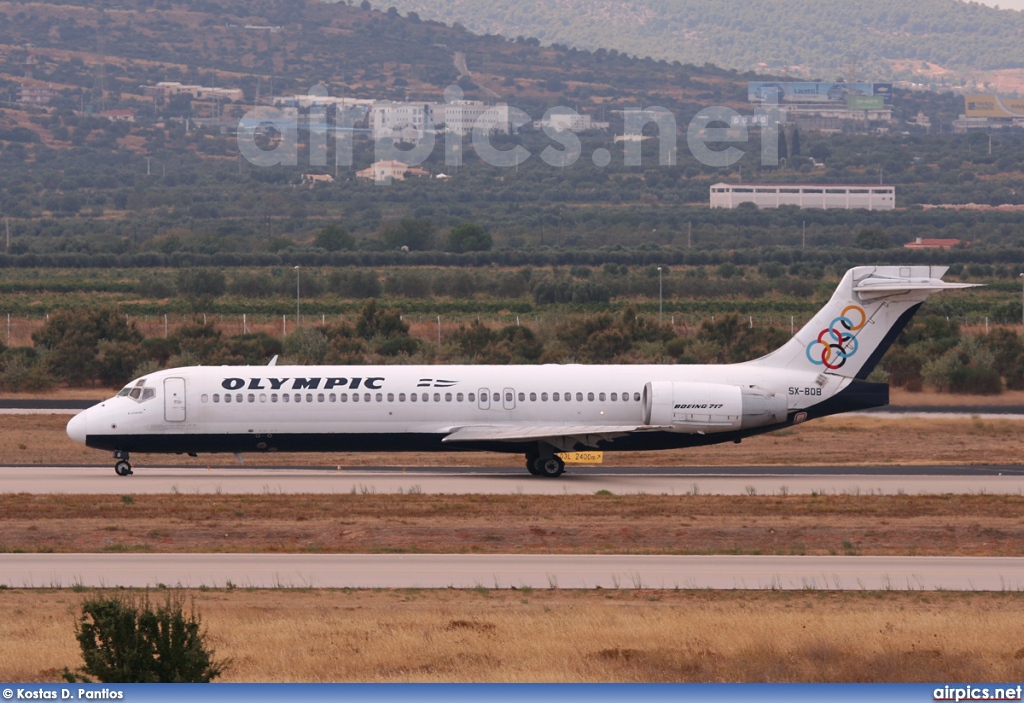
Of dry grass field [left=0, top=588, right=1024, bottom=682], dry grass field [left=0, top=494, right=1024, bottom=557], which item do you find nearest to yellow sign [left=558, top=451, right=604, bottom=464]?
dry grass field [left=0, top=494, right=1024, bottom=557]

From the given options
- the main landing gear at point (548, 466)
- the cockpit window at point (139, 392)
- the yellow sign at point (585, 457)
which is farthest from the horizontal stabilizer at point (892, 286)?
the cockpit window at point (139, 392)

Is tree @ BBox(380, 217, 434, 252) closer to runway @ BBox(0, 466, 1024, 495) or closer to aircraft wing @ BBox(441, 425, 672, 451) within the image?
runway @ BBox(0, 466, 1024, 495)

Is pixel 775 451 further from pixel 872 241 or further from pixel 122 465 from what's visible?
pixel 872 241

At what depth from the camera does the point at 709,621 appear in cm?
1888

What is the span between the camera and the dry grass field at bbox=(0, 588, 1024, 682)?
54.5 ft

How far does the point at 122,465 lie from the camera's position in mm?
37719

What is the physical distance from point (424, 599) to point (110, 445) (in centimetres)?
1882

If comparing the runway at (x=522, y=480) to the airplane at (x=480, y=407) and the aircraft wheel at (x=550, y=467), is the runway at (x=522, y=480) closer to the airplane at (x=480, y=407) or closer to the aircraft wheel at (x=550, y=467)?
the aircraft wheel at (x=550, y=467)

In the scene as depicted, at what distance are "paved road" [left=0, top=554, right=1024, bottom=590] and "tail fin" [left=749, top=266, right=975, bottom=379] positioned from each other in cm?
1344

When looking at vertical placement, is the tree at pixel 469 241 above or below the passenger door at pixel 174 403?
above

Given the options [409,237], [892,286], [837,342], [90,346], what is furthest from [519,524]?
[409,237]

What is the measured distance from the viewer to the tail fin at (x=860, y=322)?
37906 millimetres

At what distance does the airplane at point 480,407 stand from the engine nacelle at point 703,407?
0.08ft

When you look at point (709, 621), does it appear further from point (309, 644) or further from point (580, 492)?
point (580, 492)
